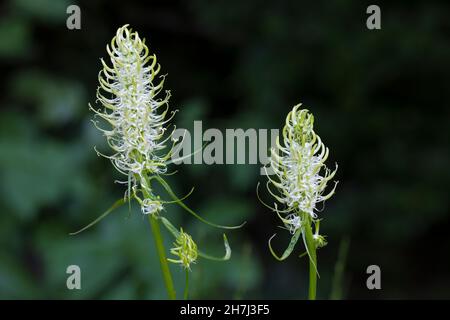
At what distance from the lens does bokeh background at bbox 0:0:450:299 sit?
2.52m

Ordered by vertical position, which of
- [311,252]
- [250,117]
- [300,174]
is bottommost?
[311,252]

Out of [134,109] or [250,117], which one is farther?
[250,117]

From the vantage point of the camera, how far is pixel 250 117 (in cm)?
282

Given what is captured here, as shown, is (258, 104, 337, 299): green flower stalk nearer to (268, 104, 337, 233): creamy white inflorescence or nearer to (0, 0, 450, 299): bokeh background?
(268, 104, 337, 233): creamy white inflorescence

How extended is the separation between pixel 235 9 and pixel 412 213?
1.12 metres

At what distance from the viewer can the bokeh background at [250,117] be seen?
8.26ft

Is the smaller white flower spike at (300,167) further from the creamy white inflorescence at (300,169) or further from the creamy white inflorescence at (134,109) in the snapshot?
the creamy white inflorescence at (134,109)

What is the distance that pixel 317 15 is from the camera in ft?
9.20

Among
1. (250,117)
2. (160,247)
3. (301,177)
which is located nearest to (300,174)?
(301,177)

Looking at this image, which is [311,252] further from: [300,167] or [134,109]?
[134,109]

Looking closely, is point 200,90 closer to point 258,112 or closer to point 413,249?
point 258,112

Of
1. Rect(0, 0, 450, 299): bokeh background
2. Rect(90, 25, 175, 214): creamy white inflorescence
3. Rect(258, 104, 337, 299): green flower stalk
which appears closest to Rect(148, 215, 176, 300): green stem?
Rect(90, 25, 175, 214): creamy white inflorescence

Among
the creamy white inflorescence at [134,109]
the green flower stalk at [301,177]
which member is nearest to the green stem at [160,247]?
the creamy white inflorescence at [134,109]
